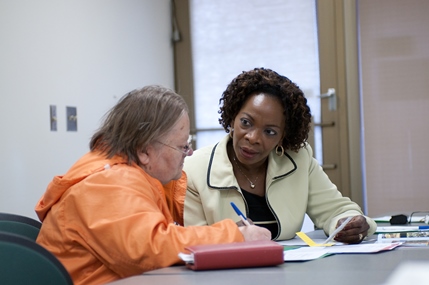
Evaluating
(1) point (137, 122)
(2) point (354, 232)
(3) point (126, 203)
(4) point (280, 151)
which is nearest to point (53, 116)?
(4) point (280, 151)

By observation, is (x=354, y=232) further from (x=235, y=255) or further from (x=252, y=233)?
(x=235, y=255)

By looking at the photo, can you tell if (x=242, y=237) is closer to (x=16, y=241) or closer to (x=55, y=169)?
(x=16, y=241)

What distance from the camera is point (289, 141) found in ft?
8.30

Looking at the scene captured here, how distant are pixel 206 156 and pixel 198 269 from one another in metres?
1.08

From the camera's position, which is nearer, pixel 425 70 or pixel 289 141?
pixel 289 141

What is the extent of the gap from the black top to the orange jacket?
80 centimetres

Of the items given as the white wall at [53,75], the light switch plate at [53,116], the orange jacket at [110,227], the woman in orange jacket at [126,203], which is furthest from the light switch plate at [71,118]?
the orange jacket at [110,227]

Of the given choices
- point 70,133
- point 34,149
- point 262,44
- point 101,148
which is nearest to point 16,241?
point 101,148

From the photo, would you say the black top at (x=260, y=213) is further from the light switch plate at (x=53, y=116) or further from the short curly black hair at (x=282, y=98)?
the light switch plate at (x=53, y=116)

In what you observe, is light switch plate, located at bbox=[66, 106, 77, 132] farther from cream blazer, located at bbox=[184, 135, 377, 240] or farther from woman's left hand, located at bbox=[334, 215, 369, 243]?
woman's left hand, located at bbox=[334, 215, 369, 243]

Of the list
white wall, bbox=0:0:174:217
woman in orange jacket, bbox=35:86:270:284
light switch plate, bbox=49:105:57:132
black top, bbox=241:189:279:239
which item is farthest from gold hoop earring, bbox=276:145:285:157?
light switch plate, bbox=49:105:57:132

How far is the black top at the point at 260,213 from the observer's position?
7.70 ft

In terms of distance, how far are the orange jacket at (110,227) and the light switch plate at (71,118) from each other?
2130 mm

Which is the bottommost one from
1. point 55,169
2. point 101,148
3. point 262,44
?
point 55,169
